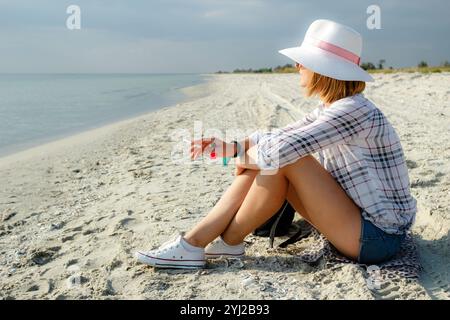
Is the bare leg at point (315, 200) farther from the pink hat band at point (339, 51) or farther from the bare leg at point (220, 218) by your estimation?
the pink hat band at point (339, 51)

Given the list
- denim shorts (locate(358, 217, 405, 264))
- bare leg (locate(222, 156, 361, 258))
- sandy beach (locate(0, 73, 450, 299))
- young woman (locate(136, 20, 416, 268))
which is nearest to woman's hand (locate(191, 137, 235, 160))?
young woman (locate(136, 20, 416, 268))

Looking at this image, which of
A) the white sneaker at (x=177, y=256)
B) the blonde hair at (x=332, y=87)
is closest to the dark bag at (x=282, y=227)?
the white sneaker at (x=177, y=256)

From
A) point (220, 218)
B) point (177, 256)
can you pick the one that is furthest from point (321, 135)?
point (177, 256)

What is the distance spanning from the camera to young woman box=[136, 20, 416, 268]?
2.18m

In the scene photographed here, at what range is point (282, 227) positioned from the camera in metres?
2.80

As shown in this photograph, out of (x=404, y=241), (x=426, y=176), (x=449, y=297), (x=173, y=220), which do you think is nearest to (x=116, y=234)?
(x=173, y=220)

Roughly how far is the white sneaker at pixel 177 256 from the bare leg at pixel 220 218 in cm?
4

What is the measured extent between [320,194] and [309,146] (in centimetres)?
25

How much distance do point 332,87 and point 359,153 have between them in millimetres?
342

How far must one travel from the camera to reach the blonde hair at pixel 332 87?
2.24 metres

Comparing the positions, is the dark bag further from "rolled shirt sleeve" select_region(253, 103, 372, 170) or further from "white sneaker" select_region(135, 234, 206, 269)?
"rolled shirt sleeve" select_region(253, 103, 372, 170)

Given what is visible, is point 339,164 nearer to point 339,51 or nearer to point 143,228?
point 339,51

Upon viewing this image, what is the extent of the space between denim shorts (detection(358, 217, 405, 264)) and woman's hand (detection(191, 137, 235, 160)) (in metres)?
0.76
